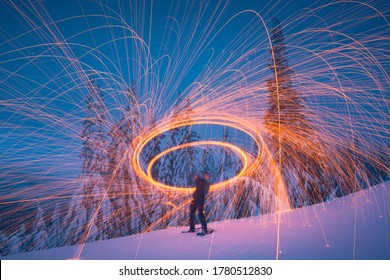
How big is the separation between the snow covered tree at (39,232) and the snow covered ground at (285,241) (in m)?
9.28

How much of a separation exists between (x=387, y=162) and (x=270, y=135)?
6.32m

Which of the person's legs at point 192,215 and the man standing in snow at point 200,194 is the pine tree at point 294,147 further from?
the person's legs at point 192,215

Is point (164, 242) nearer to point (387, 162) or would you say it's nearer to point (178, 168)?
point (178, 168)

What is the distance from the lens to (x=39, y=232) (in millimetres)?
13523

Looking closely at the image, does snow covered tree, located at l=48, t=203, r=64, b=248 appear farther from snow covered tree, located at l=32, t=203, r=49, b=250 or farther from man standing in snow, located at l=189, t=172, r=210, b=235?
man standing in snow, located at l=189, t=172, r=210, b=235

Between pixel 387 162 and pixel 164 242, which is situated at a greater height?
pixel 387 162

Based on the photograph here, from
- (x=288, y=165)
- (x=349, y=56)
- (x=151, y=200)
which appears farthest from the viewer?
(x=151, y=200)

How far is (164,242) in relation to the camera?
18.6 feet

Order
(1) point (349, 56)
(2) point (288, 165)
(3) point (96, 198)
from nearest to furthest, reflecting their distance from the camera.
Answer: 1. (1) point (349, 56)
2. (2) point (288, 165)
3. (3) point (96, 198)

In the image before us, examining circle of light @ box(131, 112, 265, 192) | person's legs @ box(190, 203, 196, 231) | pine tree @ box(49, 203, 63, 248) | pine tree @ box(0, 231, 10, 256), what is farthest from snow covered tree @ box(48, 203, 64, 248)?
person's legs @ box(190, 203, 196, 231)

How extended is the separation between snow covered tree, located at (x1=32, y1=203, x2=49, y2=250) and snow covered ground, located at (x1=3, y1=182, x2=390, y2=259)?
9279 mm

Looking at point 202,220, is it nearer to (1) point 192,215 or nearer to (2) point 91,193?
(1) point 192,215
